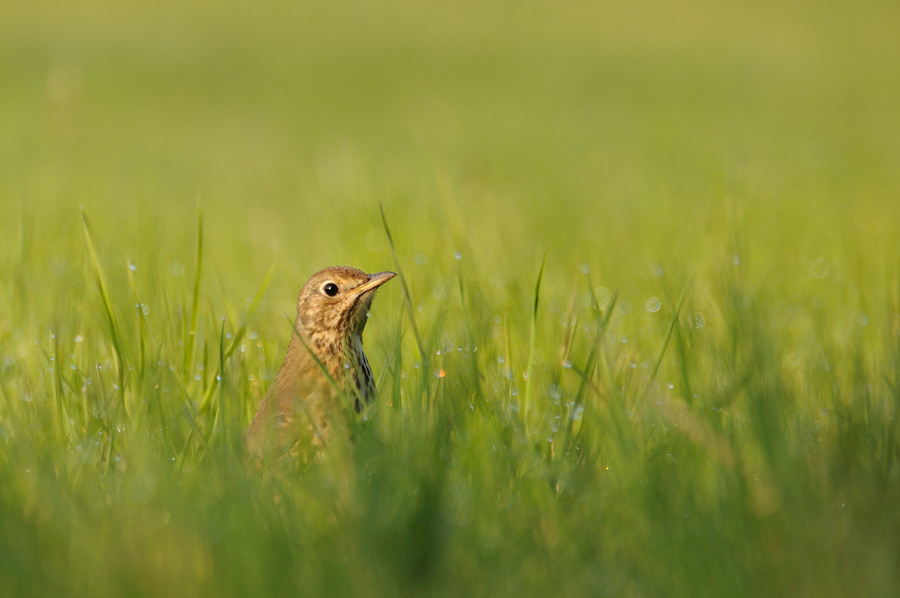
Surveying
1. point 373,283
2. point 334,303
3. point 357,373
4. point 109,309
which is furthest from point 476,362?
point 109,309

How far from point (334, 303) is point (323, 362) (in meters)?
0.25

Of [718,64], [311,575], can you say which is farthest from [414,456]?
[718,64]

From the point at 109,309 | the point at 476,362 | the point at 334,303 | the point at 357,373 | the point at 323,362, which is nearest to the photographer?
the point at 476,362

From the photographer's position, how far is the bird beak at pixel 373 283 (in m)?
3.24

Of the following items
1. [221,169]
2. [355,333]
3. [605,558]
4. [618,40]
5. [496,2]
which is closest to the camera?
[605,558]

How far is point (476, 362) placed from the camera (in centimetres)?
273

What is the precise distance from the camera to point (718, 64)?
21219mm

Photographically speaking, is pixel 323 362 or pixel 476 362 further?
pixel 323 362

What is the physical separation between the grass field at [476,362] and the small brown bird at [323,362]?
0.15 metres

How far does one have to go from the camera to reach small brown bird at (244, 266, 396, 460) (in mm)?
2783

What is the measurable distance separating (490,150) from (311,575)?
30.9 feet

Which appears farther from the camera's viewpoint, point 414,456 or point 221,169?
point 221,169

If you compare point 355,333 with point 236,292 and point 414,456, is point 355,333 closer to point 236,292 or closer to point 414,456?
point 414,456

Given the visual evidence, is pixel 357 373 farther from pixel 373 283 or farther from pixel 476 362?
pixel 476 362
